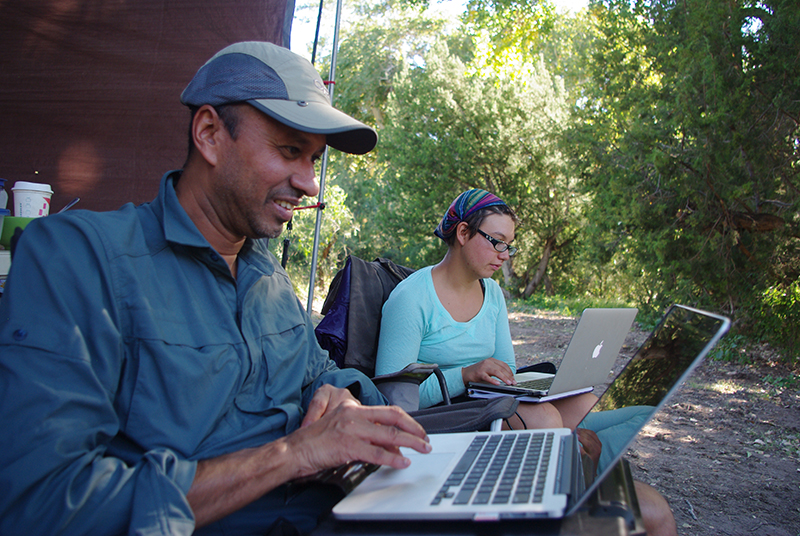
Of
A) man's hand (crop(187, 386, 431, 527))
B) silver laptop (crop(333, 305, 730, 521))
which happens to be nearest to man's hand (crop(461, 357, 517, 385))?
silver laptop (crop(333, 305, 730, 521))

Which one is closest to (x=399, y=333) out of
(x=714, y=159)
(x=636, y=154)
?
(x=714, y=159)

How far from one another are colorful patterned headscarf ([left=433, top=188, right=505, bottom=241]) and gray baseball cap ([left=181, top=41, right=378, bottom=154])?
1.46 metres

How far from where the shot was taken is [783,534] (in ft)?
8.58

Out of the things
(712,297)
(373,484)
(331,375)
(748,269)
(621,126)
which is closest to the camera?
(373,484)

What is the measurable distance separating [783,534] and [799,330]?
11.7ft

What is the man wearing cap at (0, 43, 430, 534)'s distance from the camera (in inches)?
38.0

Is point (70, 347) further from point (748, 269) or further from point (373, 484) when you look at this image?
point (748, 269)

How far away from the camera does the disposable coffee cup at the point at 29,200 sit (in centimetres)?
289

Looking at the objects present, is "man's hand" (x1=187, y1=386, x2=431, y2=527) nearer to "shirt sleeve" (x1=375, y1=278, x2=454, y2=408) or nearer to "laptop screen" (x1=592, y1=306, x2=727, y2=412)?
"laptop screen" (x1=592, y1=306, x2=727, y2=412)

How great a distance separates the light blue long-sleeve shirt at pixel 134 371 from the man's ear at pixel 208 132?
14 cm

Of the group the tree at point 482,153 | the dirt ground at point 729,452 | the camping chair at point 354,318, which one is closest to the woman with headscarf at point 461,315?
the camping chair at point 354,318

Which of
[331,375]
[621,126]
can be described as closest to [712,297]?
Result: [621,126]

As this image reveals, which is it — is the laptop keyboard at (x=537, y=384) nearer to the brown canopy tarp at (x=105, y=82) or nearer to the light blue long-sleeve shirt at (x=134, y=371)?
the light blue long-sleeve shirt at (x=134, y=371)

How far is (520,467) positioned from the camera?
1.13 m
